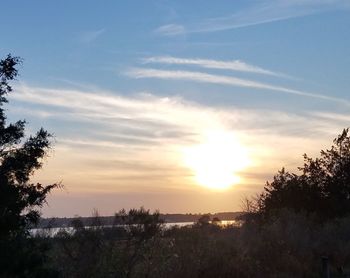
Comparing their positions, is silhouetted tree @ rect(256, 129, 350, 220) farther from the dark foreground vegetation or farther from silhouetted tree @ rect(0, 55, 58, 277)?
silhouetted tree @ rect(0, 55, 58, 277)

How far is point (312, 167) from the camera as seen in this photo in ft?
171

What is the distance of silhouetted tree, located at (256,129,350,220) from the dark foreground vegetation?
8.09 meters

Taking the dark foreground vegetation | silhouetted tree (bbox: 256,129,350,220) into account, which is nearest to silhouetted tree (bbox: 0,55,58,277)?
the dark foreground vegetation

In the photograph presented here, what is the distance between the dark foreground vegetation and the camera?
15.1 m

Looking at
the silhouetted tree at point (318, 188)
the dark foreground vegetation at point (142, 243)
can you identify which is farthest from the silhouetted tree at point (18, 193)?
the silhouetted tree at point (318, 188)

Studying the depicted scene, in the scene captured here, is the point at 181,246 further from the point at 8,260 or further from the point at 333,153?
the point at 333,153

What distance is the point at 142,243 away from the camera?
21.0 metres

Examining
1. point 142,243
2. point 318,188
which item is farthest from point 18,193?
point 318,188

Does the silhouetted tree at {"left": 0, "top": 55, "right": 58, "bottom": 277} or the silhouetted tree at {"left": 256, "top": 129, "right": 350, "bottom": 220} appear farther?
the silhouetted tree at {"left": 256, "top": 129, "right": 350, "bottom": 220}

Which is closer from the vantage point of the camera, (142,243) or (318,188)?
(142,243)

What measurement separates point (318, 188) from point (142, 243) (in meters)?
31.6

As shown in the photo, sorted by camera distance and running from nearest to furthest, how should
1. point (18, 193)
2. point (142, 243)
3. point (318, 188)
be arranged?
point (18, 193) → point (142, 243) → point (318, 188)

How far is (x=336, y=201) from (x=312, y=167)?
3.92 meters

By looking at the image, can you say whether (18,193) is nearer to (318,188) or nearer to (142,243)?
(142,243)
